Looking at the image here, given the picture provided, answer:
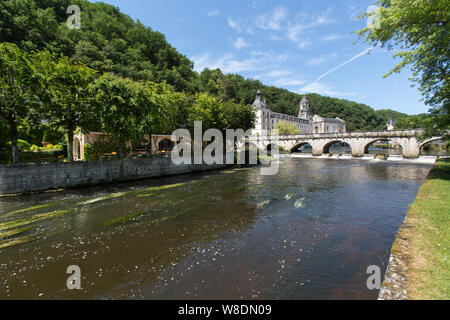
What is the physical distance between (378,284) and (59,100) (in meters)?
26.5

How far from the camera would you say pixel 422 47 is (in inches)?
507

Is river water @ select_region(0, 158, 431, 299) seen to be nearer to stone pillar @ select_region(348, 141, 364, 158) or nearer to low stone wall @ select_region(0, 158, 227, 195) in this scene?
low stone wall @ select_region(0, 158, 227, 195)

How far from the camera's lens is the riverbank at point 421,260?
4.57 m

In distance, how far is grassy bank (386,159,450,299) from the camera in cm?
460

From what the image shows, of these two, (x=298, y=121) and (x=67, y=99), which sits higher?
(x=298, y=121)

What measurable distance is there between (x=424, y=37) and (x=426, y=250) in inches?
571

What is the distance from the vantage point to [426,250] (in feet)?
20.3

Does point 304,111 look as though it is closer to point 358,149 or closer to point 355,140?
point 355,140

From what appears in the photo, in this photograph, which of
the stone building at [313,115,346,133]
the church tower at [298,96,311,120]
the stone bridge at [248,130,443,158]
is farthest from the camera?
the church tower at [298,96,311,120]

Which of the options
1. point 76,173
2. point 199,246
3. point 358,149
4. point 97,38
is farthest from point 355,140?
point 97,38

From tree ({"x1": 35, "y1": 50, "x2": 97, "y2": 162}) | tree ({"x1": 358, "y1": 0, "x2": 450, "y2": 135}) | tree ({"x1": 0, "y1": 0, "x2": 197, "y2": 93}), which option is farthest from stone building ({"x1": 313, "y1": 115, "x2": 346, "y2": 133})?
tree ({"x1": 35, "y1": 50, "x2": 97, "y2": 162})

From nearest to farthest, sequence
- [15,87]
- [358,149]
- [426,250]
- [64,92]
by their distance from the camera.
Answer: [426,250]
[15,87]
[64,92]
[358,149]

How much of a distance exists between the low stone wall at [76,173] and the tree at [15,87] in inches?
73.3

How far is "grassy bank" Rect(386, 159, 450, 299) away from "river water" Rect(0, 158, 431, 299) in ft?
3.11
